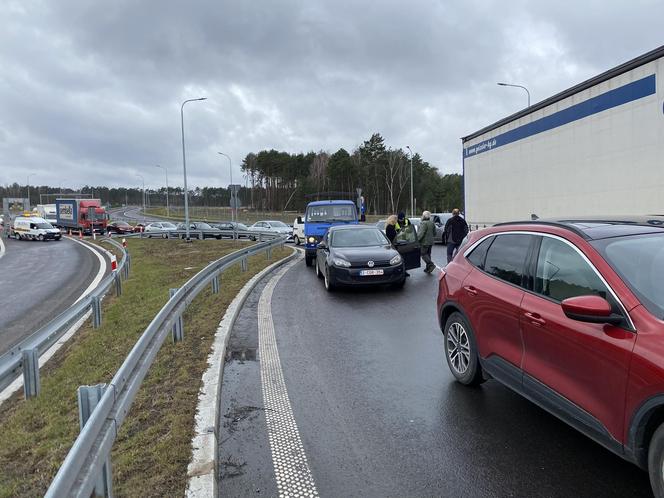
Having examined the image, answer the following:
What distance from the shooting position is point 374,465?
3.40m

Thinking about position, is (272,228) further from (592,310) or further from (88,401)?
(592,310)

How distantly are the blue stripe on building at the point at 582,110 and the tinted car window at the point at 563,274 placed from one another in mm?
7637

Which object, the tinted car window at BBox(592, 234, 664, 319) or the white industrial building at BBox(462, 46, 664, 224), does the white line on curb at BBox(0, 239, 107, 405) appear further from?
the white industrial building at BBox(462, 46, 664, 224)

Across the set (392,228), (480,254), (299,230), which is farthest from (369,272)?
(299,230)

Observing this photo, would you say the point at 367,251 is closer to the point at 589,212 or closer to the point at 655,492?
the point at 589,212

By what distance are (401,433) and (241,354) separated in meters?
2.76

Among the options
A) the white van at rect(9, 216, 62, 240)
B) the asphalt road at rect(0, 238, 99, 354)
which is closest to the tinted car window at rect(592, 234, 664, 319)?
the asphalt road at rect(0, 238, 99, 354)

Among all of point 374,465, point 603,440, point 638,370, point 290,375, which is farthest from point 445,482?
point 290,375

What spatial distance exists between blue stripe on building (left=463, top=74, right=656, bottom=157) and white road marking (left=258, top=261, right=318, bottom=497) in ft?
27.7

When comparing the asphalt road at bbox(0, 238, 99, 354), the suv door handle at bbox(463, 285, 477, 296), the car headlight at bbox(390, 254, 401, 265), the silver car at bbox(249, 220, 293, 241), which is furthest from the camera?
the silver car at bbox(249, 220, 293, 241)

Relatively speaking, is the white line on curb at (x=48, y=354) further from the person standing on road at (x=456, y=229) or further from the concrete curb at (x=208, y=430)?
the person standing on road at (x=456, y=229)

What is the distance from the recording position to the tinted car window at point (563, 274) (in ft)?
10.6

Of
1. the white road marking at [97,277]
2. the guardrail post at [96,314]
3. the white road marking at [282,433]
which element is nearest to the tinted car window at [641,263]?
the white road marking at [282,433]

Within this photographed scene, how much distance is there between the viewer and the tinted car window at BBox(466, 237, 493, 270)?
15.4ft
